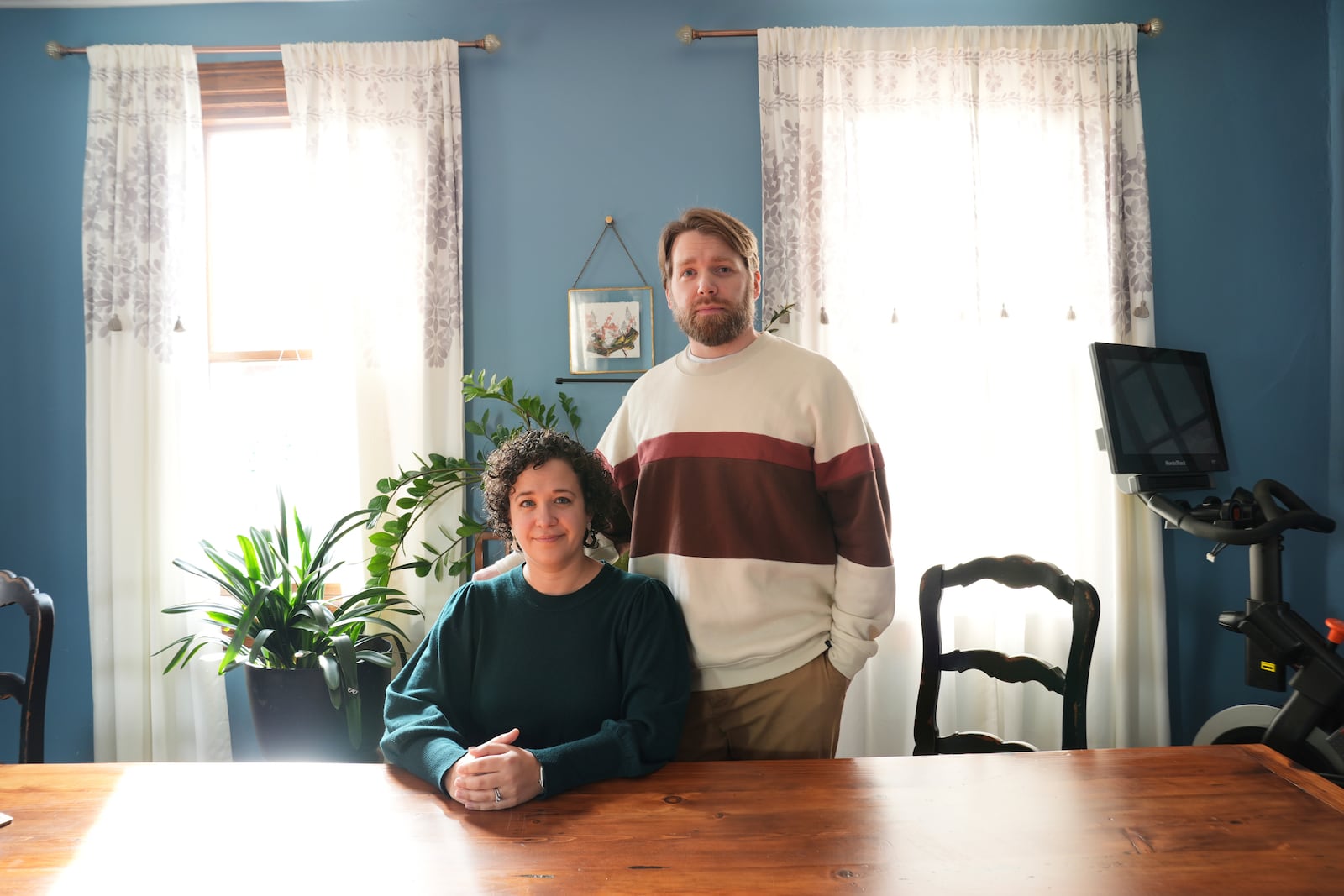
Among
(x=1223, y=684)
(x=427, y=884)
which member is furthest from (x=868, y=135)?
(x=427, y=884)

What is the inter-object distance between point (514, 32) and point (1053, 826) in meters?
2.71

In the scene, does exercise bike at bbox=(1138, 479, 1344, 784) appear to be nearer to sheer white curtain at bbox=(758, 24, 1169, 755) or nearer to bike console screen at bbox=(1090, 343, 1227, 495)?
bike console screen at bbox=(1090, 343, 1227, 495)

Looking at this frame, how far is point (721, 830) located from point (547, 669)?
440mm

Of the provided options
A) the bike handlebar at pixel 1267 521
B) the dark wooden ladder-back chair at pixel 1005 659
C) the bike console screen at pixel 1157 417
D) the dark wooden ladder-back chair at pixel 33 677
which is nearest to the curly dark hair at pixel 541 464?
the dark wooden ladder-back chair at pixel 1005 659

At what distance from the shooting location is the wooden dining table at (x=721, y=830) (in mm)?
975

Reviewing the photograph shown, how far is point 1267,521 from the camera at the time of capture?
220 cm

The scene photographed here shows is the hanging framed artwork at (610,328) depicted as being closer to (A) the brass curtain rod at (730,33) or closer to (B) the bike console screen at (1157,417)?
(A) the brass curtain rod at (730,33)

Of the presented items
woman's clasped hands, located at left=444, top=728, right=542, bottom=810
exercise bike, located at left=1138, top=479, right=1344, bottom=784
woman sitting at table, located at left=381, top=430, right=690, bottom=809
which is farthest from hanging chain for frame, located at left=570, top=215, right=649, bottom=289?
woman's clasped hands, located at left=444, top=728, right=542, bottom=810

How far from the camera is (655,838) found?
1.07m

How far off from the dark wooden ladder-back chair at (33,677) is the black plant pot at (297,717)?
0.66 meters

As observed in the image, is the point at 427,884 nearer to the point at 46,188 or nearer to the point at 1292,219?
the point at 46,188

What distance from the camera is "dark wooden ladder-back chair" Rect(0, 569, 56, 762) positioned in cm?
161

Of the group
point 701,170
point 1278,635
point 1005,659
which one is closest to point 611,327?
point 701,170

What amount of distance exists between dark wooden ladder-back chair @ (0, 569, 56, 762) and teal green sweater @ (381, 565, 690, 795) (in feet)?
2.60
